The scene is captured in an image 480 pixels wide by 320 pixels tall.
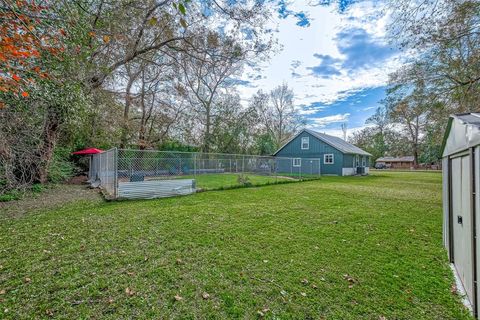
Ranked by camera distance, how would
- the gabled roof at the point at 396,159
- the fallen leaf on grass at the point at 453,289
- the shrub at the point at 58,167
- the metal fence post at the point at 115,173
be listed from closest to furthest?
the fallen leaf on grass at the point at 453,289 < the metal fence post at the point at 115,173 < the shrub at the point at 58,167 < the gabled roof at the point at 396,159

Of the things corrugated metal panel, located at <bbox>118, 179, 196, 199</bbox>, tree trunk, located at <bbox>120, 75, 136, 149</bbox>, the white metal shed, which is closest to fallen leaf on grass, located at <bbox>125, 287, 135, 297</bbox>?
the white metal shed

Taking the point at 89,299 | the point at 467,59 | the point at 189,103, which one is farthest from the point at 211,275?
the point at 189,103

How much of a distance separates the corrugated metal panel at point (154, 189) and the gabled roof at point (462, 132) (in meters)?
7.62

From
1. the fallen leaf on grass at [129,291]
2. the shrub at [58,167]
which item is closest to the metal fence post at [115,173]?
the shrub at [58,167]

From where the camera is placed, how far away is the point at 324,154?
2080 centimetres

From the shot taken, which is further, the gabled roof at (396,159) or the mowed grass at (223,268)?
the gabled roof at (396,159)

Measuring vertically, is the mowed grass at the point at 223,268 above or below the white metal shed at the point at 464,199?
below

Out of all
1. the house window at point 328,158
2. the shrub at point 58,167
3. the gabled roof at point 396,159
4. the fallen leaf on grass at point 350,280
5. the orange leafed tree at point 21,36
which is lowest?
the fallen leaf on grass at point 350,280

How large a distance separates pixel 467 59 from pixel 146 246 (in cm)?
1059

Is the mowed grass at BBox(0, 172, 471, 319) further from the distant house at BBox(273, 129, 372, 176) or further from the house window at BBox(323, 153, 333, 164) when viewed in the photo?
the house window at BBox(323, 153, 333, 164)

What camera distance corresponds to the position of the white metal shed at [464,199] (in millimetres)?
2023

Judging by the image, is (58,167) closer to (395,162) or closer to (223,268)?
(223,268)

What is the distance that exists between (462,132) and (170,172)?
439 inches

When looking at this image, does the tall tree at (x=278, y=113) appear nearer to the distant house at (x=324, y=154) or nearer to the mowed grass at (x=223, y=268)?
the distant house at (x=324, y=154)
